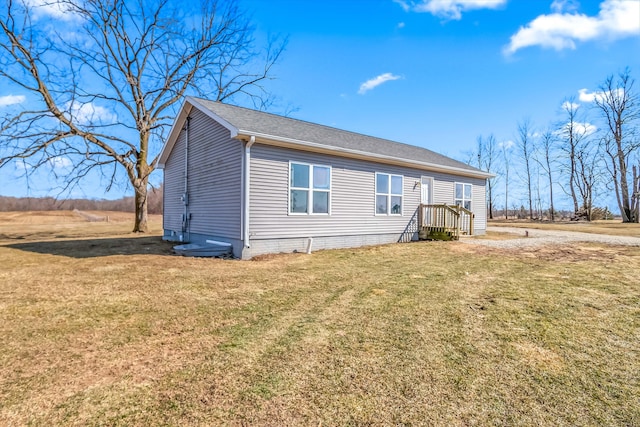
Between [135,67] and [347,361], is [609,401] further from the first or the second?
[135,67]

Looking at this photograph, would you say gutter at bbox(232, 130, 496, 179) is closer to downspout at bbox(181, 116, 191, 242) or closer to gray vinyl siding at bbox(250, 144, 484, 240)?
gray vinyl siding at bbox(250, 144, 484, 240)

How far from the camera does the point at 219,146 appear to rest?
990 cm

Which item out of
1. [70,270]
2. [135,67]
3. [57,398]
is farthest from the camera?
[135,67]

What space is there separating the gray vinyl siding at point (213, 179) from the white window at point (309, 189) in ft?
5.13

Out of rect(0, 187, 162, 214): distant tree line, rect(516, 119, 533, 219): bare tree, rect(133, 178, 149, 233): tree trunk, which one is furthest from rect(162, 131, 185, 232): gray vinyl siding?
rect(516, 119, 533, 219): bare tree

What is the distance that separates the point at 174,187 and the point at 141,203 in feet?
19.3

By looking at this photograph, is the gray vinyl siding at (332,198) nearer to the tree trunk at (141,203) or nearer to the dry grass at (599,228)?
the tree trunk at (141,203)

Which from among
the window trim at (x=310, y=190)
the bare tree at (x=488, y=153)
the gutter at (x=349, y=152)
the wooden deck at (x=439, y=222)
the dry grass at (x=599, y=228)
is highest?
the bare tree at (x=488, y=153)

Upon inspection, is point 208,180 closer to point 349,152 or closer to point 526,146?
point 349,152

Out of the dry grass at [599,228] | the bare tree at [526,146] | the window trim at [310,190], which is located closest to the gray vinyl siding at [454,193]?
the window trim at [310,190]

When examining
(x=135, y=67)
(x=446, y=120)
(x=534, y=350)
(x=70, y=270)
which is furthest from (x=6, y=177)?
(x=446, y=120)

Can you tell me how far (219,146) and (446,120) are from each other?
49.7 ft

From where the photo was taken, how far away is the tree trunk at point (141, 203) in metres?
17.4

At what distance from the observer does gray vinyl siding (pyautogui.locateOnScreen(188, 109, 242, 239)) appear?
9047 millimetres
